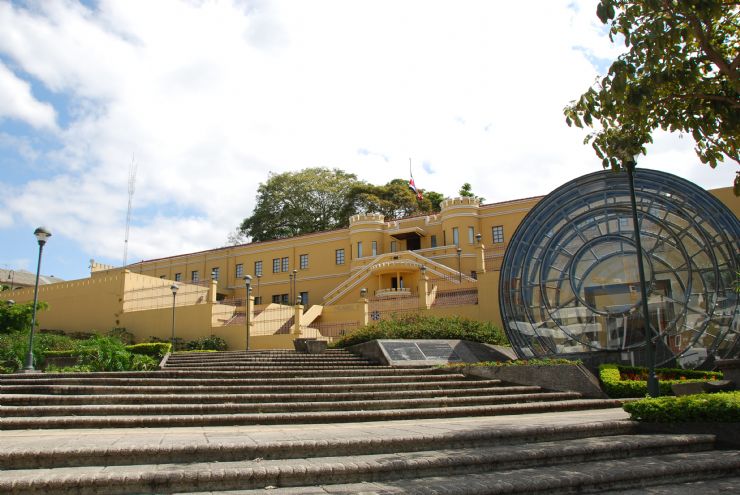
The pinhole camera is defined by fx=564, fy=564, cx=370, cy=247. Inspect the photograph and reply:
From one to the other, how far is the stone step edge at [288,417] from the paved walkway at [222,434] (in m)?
0.18

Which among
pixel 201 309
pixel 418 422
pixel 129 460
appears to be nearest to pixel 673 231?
pixel 418 422

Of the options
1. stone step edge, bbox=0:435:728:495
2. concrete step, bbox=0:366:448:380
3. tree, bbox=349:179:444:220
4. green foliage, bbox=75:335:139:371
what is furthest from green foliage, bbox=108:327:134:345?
stone step edge, bbox=0:435:728:495

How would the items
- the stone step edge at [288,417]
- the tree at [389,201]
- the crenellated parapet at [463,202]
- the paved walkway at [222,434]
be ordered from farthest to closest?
the tree at [389,201]
the crenellated parapet at [463,202]
the stone step edge at [288,417]
the paved walkway at [222,434]

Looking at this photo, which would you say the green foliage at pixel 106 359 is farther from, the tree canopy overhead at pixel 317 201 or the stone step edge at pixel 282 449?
the tree canopy overhead at pixel 317 201

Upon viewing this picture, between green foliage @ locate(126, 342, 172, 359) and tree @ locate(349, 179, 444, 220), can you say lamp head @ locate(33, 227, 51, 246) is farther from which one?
tree @ locate(349, 179, 444, 220)

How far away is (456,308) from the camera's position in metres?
26.2

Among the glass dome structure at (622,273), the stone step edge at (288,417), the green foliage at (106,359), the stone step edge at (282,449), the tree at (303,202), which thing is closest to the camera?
the stone step edge at (282,449)

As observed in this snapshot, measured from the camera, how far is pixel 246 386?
11.8 meters

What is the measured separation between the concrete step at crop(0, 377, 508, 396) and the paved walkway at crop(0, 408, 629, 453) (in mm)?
2589

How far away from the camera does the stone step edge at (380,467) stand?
500 centimetres

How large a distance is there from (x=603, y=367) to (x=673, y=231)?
4.27 meters

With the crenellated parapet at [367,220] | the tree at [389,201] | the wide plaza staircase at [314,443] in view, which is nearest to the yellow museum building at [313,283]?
the crenellated parapet at [367,220]

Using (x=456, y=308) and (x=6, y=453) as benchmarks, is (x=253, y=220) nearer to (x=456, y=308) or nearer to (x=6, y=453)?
(x=456, y=308)

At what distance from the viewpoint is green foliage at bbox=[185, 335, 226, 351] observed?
28.5 metres
